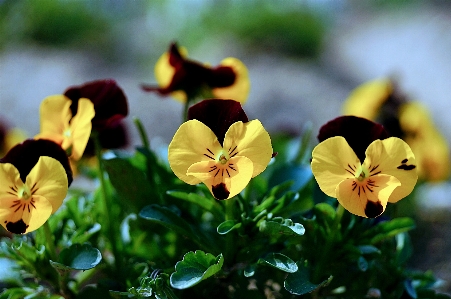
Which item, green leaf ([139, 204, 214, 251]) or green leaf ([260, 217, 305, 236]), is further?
green leaf ([139, 204, 214, 251])

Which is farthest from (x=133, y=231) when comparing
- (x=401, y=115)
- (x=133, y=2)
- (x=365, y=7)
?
(x=365, y=7)

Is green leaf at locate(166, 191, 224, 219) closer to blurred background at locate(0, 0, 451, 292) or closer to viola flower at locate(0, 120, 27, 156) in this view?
viola flower at locate(0, 120, 27, 156)

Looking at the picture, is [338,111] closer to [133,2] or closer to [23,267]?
[23,267]

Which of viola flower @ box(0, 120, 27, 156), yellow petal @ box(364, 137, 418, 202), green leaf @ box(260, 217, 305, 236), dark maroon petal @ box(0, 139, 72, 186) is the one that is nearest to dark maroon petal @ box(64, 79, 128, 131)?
dark maroon petal @ box(0, 139, 72, 186)

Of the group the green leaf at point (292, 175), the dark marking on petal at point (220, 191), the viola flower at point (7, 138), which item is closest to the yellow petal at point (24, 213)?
the dark marking on petal at point (220, 191)

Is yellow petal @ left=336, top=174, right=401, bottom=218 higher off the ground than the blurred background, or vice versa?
yellow petal @ left=336, top=174, right=401, bottom=218

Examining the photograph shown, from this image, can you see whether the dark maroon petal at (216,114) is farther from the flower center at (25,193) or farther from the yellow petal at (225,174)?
the flower center at (25,193)

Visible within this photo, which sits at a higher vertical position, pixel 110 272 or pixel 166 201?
pixel 166 201
